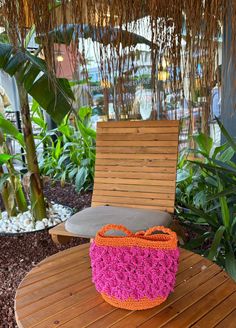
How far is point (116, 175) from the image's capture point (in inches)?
101

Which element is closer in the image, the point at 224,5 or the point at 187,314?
the point at 187,314

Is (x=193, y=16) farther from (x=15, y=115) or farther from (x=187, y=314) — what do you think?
(x=15, y=115)

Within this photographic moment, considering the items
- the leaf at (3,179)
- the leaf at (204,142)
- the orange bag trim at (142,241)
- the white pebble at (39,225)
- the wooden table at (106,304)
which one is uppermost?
the orange bag trim at (142,241)

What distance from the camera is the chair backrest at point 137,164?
7.80 ft

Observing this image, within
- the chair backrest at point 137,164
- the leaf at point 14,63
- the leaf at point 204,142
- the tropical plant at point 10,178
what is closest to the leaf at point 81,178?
the tropical plant at point 10,178

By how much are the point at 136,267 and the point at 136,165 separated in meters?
1.54

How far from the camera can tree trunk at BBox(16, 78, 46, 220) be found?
2.65 metres

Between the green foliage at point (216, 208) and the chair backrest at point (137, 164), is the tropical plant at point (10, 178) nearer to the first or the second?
the chair backrest at point (137, 164)

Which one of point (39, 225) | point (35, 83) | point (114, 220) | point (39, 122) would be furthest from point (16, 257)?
point (39, 122)

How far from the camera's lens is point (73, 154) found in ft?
14.1

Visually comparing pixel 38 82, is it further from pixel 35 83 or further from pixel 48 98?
pixel 48 98

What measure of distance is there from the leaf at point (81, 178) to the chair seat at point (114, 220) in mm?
1637

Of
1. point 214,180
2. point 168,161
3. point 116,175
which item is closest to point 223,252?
point 214,180

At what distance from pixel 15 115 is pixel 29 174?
217 cm
